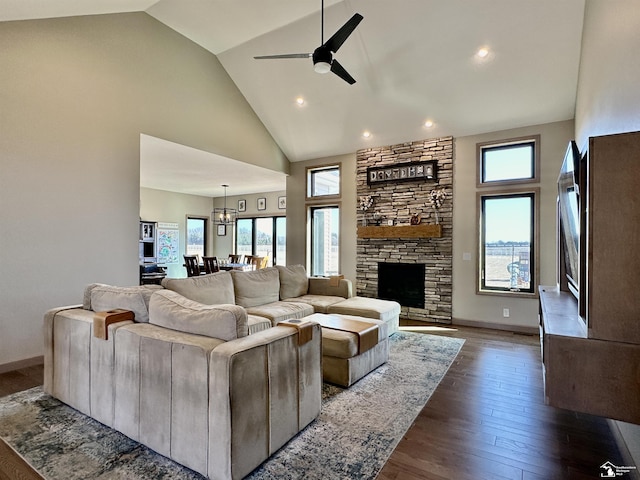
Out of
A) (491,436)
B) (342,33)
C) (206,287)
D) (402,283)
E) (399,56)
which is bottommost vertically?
(491,436)

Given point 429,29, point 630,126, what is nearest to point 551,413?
point 630,126

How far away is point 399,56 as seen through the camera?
443 centimetres

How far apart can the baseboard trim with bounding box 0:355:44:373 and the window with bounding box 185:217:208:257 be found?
263 inches

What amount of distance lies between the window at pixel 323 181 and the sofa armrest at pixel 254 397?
5.02 meters

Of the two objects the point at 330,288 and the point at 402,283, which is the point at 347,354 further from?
the point at 402,283

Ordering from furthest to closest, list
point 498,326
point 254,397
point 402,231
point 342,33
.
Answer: point 402,231
point 498,326
point 342,33
point 254,397

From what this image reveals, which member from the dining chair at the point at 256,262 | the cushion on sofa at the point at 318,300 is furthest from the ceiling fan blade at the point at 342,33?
the dining chair at the point at 256,262

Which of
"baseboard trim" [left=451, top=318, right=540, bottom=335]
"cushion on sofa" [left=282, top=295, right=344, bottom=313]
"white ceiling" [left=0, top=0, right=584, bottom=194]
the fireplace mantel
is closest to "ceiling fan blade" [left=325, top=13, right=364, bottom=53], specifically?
"white ceiling" [left=0, top=0, right=584, bottom=194]

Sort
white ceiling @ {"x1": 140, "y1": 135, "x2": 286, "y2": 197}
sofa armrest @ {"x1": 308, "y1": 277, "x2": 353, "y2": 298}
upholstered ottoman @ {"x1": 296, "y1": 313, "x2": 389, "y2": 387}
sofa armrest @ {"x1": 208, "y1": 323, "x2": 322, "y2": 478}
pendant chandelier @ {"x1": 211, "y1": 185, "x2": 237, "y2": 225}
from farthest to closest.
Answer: pendant chandelier @ {"x1": 211, "y1": 185, "x2": 237, "y2": 225} < white ceiling @ {"x1": 140, "y1": 135, "x2": 286, "y2": 197} < sofa armrest @ {"x1": 308, "y1": 277, "x2": 353, "y2": 298} < upholstered ottoman @ {"x1": 296, "y1": 313, "x2": 389, "y2": 387} < sofa armrest @ {"x1": 208, "y1": 323, "x2": 322, "y2": 478}

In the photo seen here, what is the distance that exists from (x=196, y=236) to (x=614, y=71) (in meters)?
10.2

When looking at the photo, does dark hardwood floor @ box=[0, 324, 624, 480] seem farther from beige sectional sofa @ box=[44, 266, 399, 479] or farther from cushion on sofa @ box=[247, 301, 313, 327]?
cushion on sofa @ box=[247, 301, 313, 327]

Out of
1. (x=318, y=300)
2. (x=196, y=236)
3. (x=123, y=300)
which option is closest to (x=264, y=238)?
(x=196, y=236)

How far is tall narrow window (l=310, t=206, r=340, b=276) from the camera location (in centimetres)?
689

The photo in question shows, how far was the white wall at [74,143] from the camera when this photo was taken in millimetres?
3361
